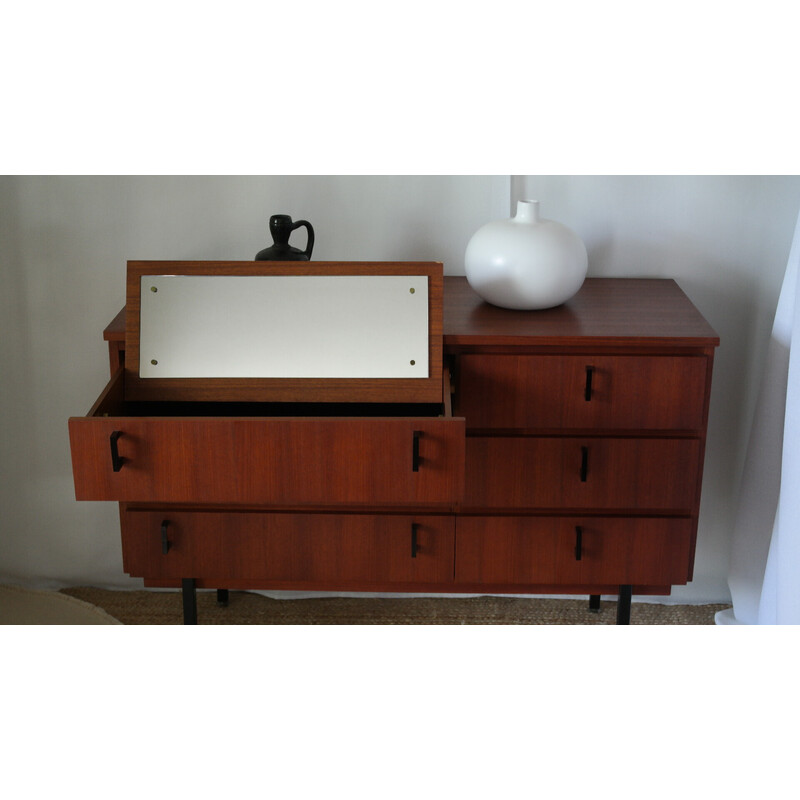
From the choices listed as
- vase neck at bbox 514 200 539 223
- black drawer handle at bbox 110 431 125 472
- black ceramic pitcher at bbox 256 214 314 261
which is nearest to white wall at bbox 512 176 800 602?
vase neck at bbox 514 200 539 223

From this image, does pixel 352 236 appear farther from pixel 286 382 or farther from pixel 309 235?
pixel 286 382

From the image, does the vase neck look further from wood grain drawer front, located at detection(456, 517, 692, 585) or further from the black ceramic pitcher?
wood grain drawer front, located at detection(456, 517, 692, 585)

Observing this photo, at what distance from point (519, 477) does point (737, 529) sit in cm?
68

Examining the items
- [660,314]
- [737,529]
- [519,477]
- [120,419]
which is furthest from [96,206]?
[737,529]

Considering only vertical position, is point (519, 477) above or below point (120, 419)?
below

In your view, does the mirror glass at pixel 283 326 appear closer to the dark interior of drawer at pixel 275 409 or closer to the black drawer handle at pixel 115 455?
the dark interior of drawer at pixel 275 409

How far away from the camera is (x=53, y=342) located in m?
2.31

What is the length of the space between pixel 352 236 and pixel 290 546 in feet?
2.33

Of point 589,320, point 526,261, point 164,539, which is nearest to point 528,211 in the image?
point 526,261

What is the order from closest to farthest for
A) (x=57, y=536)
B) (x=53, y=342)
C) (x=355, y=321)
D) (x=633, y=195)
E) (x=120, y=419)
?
(x=120, y=419) < (x=355, y=321) < (x=633, y=195) < (x=53, y=342) < (x=57, y=536)

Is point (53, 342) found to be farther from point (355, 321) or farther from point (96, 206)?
point (355, 321)

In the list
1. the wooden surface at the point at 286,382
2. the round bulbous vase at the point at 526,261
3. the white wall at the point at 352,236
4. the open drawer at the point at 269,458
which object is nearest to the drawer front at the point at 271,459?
the open drawer at the point at 269,458

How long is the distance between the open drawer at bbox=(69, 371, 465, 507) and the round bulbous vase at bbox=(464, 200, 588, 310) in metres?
0.42

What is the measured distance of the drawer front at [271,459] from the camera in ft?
5.53
